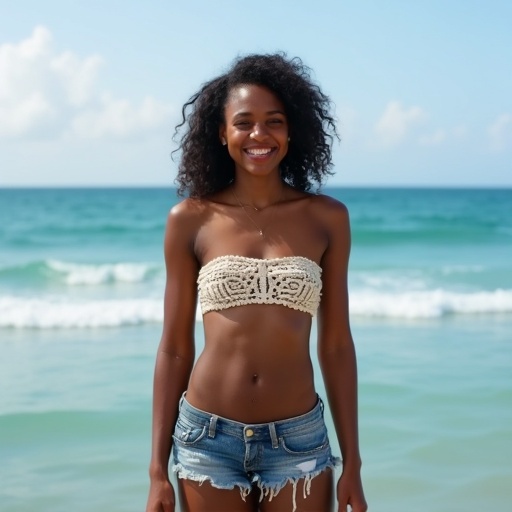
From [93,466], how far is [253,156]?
3.22 meters

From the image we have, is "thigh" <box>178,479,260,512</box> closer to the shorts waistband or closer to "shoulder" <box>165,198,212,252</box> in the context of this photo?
the shorts waistband

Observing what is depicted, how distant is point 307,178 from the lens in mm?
3219

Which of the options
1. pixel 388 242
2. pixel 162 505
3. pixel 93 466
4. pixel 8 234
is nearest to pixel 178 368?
pixel 162 505

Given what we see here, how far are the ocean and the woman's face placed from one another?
2702 mm

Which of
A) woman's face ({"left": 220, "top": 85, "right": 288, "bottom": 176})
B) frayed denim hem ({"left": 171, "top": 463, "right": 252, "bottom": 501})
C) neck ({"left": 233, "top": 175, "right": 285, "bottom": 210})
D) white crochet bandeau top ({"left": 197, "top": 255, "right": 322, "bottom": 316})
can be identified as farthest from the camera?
neck ({"left": 233, "top": 175, "right": 285, "bottom": 210})

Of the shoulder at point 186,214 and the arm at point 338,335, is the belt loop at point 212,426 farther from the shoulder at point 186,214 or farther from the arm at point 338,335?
the shoulder at point 186,214

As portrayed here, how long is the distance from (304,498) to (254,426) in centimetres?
28

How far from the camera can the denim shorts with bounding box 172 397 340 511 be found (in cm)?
275

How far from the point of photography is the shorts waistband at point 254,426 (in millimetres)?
2760

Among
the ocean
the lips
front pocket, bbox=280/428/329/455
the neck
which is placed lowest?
the ocean

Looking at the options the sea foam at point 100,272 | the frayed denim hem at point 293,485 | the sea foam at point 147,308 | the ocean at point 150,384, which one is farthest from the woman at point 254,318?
the sea foam at point 100,272

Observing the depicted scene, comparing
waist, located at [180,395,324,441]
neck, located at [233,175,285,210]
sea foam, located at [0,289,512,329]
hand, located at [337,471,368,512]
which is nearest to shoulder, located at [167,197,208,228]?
neck, located at [233,175,285,210]

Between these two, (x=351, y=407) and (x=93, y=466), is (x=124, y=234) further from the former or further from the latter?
(x=351, y=407)

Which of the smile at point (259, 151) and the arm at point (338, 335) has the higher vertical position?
the smile at point (259, 151)
